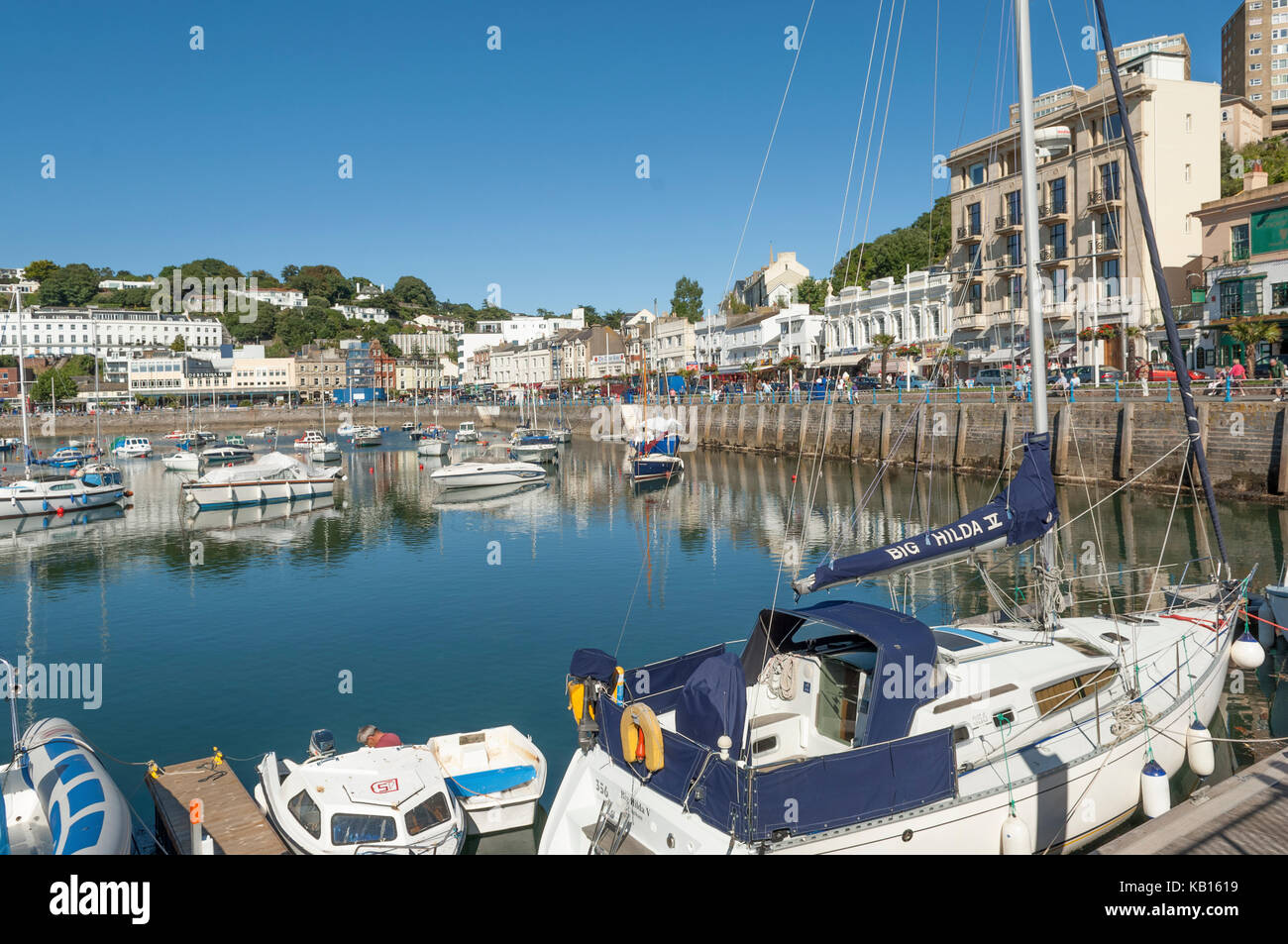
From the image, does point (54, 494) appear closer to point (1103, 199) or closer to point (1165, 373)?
point (1165, 373)

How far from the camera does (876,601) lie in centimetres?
2788

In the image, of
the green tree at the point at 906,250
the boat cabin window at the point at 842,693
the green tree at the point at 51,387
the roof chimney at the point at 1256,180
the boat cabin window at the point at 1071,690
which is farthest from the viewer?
the green tree at the point at 51,387

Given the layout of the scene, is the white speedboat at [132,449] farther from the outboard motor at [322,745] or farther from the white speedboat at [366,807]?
the white speedboat at [366,807]

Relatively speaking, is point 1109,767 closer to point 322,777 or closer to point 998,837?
point 998,837

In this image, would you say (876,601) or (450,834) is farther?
(876,601)

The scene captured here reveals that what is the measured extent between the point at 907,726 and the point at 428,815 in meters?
6.84

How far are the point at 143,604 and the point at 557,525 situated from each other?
2096cm

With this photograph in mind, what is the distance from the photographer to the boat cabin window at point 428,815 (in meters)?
12.7

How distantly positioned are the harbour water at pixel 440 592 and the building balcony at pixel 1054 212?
85.6 ft

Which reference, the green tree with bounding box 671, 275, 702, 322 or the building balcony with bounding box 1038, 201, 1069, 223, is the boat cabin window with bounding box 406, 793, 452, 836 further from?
the green tree with bounding box 671, 275, 702, 322

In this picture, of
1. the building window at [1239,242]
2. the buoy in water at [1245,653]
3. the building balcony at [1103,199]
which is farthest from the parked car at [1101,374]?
the buoy in water at [1245,653]
